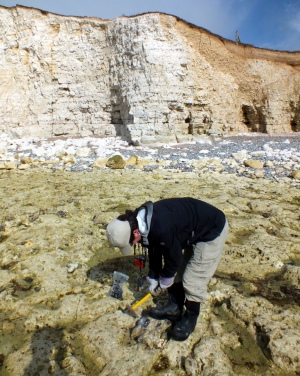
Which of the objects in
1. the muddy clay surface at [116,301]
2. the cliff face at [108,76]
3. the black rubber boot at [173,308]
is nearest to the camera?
the muddy clay surface at [116,301]

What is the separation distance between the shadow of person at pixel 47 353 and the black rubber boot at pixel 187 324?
3.62 feet

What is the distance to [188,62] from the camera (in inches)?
685

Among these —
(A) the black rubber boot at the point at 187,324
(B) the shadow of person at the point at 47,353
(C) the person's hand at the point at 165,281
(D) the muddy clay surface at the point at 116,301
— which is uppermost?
(C) the person's hand at the point at 165,281

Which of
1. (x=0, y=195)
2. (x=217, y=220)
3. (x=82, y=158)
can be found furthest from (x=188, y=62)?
(x=217, y=220)

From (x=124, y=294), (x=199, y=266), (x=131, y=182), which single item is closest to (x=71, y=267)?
(x=124, y=294)

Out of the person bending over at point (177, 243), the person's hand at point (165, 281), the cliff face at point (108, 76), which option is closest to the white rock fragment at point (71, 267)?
the person bending over at point (177, 243)

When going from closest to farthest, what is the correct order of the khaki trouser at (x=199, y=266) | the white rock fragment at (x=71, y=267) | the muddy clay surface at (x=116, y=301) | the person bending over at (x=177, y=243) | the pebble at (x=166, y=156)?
the person bending over at (x=177, y=243)
the muddy clay surface at (x=116, y=301)
the khaki trouser at (x=199, y=266)
the white rock fragment at (x=71, y=267)
the pebble at (x=166, y=156)

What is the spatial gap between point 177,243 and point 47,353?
169 cm

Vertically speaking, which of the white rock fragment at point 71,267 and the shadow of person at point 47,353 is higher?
the white rock fragment at point 71,267

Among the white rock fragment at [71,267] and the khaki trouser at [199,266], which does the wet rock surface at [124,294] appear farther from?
the khaki trouser at [199,266]

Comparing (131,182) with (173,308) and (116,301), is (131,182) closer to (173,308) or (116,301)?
(116,301)

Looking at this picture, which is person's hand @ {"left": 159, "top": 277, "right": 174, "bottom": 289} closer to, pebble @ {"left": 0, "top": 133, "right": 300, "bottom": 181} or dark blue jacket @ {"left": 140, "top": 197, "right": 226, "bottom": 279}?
dark blue jacket @ {"left": 140, "top": 197, "right": 226, "bottom": 279}

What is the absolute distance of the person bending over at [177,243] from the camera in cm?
251

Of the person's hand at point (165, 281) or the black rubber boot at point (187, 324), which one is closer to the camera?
the person's hand at point (165, 281)
